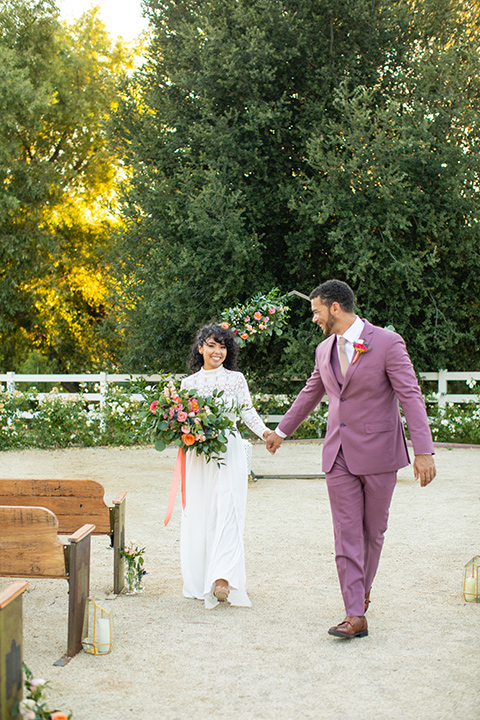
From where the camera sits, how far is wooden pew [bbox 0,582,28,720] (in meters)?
2.73

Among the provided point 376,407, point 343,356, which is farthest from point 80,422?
point 376,407

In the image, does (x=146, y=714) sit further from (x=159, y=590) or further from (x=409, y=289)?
(x=409, y=289)

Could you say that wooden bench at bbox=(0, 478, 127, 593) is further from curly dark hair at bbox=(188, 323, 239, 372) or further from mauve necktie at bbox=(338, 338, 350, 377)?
mauve necktie at bbox=(338, 338, 350, 377)

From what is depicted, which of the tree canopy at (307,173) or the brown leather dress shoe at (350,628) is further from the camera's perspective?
the tree canopy at (307,173)

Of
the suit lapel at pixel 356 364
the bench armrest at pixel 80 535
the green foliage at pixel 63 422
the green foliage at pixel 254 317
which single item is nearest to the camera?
the bench armrest at pixel 80 535

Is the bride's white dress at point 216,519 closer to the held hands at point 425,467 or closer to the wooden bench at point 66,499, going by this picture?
the wooden bench at point 66,499

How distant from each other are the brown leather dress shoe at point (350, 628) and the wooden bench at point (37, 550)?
1385mm

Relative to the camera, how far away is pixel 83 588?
4125 millimetres

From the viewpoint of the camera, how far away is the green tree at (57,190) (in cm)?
2231

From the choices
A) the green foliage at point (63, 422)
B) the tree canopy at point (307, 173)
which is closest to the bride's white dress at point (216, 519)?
the green foliage at point (63, 422)

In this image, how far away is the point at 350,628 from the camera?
13.8 feet

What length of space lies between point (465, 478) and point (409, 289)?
231 inches

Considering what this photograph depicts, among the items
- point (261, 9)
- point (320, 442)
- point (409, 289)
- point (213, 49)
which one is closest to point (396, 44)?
point (261, 9)

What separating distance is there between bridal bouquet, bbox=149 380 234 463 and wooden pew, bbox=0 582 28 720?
212 cm
